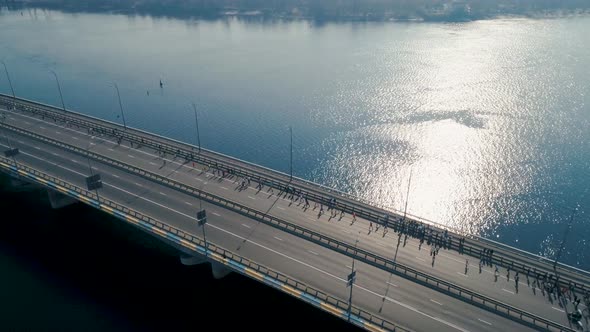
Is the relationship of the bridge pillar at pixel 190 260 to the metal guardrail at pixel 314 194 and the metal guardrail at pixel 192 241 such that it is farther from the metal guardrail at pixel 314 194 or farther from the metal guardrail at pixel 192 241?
the metal guardrail at pixel 314 194

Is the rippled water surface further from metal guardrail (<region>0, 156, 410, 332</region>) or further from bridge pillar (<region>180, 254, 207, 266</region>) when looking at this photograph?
bridge pillar (<region>180, 254, 207, 266</region>)

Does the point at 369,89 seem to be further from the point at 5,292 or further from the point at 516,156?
the point at 5,292

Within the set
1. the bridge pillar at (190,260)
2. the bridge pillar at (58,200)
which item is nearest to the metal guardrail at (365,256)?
the bridge pillar at (190,260)

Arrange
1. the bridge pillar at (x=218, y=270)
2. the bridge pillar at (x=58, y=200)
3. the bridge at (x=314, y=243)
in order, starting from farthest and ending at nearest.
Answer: the bridge pillar at (x=58, y=200)
the bridge pillar at (x=218, y=270)
the bridge at (x=314, y=243)

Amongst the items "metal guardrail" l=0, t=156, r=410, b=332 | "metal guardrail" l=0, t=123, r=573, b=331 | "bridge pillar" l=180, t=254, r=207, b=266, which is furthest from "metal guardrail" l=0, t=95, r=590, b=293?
"metal guardrail" l=0, t=156, r=410, b=332

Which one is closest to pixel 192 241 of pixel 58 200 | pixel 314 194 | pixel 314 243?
pixel 314 243

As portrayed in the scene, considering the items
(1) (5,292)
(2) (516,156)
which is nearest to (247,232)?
(1) (5,292)

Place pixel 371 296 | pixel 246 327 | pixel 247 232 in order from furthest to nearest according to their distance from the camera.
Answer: pixel 247 232 < pixel 246 327 < pixel 371 296
